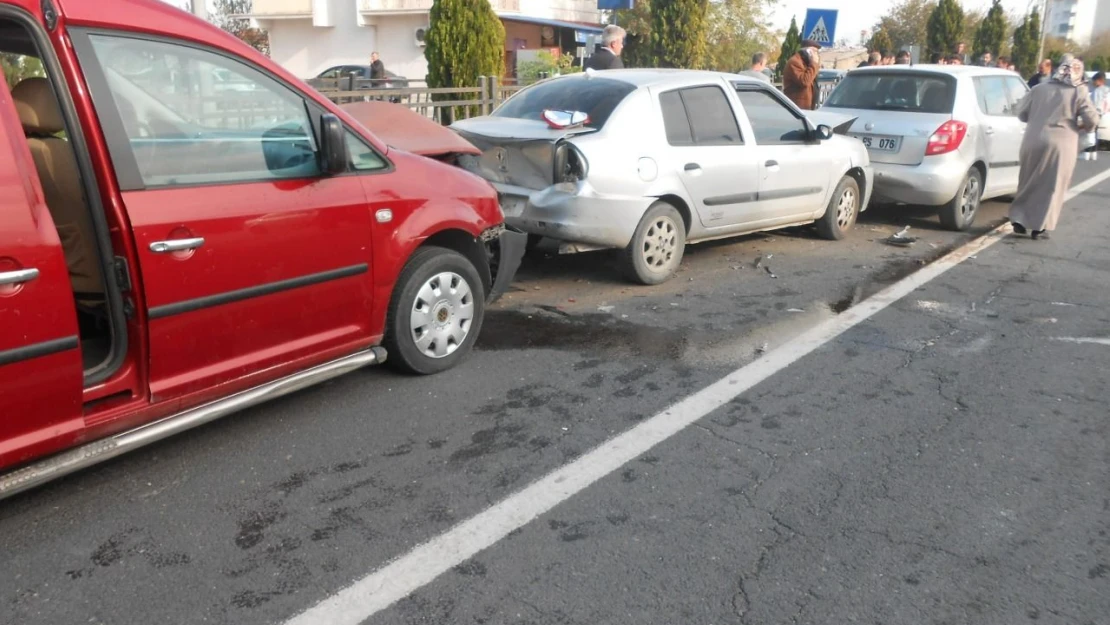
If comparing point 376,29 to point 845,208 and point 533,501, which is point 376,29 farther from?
point 533,501

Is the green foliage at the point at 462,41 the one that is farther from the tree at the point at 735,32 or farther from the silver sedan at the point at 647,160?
the tree at the point at 735,32

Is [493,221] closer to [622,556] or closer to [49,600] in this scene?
[622,556]

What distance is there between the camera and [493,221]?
537cm

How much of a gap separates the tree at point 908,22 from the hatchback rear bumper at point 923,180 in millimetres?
42064

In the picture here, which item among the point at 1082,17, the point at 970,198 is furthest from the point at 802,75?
the point at 1082,17

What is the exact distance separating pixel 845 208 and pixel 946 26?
90.9 ft

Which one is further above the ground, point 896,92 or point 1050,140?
point 896,92

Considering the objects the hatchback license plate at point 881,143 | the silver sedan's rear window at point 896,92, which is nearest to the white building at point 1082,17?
the silver sedan's rear window at point 896,92

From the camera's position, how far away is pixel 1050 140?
9.16 meters

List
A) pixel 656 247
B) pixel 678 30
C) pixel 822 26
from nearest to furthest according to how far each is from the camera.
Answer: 1. pixel 656 247
2. pixel 822 26
3. pixel 678 30

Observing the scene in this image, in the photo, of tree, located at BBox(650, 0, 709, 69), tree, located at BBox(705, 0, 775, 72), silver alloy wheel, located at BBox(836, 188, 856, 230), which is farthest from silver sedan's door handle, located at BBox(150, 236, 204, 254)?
tree, located at BBox(705, 0, 775, 72)

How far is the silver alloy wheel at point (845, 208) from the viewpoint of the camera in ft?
29.9

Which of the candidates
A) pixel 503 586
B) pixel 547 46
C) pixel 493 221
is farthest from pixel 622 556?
pixel 547 46

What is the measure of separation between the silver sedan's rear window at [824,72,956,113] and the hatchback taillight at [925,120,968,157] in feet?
0.65
